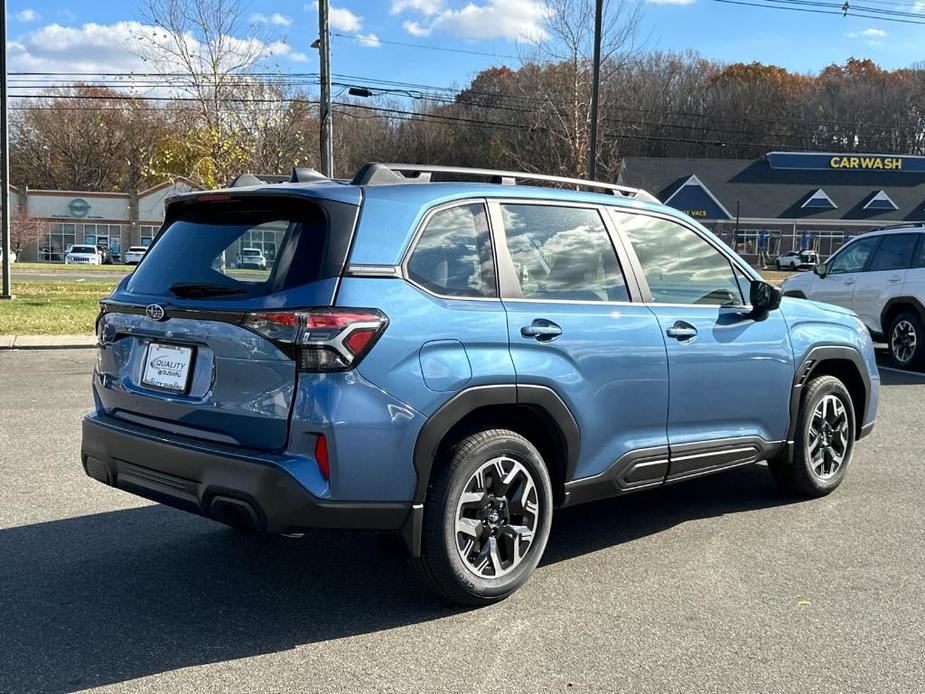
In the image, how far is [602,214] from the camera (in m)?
4.52

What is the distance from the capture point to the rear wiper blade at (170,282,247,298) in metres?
3.57

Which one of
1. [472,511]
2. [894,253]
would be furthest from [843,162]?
[472,511]

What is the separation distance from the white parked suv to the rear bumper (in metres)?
10.2

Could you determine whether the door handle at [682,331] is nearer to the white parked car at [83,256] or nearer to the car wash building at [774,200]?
the white parked car at [83,256]

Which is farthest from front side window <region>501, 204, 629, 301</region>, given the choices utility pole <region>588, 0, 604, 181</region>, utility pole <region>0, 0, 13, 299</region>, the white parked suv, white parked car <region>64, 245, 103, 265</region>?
white parked car <region>64, 245, 103, 265</region>

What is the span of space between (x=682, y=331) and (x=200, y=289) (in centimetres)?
244

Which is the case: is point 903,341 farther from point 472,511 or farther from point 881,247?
point 472,511

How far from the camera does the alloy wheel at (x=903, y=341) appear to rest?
37.8ft

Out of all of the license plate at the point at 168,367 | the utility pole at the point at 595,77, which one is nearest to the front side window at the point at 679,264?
the license plate at the point at 168,367

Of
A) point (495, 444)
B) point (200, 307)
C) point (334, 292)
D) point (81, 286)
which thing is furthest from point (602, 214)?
point (81, 286)

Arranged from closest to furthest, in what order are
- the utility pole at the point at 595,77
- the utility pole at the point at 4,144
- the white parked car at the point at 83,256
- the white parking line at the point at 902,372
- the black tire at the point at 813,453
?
the black tire at the point at 813,453 → the white parking line at the point at 902,372 → the utility pole at the point at 4,144 → the utility pole at the point at 595,77 → the white parked car at the point at 83,256

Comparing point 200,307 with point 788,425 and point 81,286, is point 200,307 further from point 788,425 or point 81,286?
point 81,286

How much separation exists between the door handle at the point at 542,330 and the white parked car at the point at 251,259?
3.82ft

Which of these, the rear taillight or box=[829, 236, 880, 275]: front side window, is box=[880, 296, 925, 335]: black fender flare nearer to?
box=[829, 236, 880, 275]: front side window
